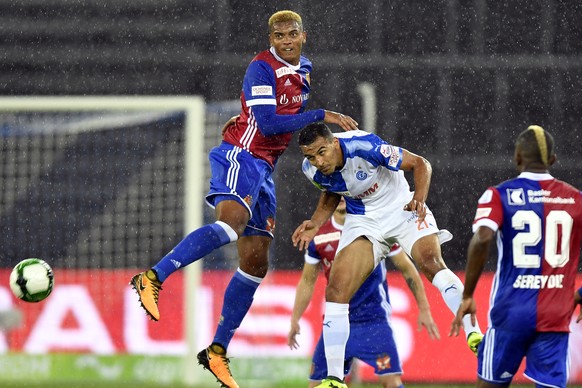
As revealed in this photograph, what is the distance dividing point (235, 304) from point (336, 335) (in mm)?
988

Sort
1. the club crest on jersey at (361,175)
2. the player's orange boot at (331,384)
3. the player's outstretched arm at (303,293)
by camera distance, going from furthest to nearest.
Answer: the player's outstretched arm at (303,293) → the club crest on jersey at (361,175) → the player's orange boot at (331,384)

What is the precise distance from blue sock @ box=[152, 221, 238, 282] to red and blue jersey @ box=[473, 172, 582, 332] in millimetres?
2424

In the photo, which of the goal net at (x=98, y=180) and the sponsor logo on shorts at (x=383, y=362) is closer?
the sponsor logo on shorts at (x=383, y=362)

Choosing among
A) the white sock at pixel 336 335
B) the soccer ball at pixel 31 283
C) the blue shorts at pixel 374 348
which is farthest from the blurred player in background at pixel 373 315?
the soccer ball at pixel 31 283

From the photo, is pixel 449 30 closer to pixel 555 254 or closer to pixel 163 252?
pixel 163 252

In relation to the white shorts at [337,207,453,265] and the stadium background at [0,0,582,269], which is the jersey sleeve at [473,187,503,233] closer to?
the white shorts at [337,207,453,265]

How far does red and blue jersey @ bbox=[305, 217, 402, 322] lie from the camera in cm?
943

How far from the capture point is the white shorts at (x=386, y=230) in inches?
336

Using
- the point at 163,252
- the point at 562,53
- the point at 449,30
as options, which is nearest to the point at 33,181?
the point at 163,252

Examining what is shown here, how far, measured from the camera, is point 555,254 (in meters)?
6.52

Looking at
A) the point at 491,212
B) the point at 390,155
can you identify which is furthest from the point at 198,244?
the point at 491,212

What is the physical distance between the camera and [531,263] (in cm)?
650

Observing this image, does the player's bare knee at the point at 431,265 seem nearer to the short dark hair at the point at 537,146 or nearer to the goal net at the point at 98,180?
the short dark hair at the point at 537,146

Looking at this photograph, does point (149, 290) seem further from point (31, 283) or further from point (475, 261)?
point (475, 261)
